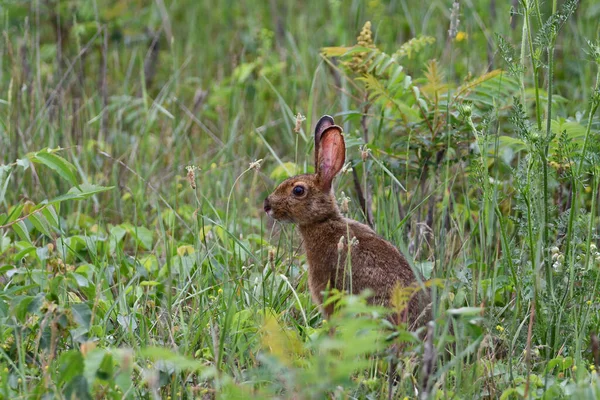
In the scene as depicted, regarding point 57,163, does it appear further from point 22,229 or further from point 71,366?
point 71,366

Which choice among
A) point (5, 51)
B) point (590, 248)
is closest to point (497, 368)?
point (590, 248)

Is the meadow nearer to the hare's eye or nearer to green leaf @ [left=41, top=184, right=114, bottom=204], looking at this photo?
green leaf @ [left=41, top=184, right=114, bottom=204]

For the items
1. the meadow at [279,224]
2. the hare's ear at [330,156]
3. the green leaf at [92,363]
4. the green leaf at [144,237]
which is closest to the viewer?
the green leaf at [92,363]

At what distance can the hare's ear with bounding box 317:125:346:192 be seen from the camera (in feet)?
14.6

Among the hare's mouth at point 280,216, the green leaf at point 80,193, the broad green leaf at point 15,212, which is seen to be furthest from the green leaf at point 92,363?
the hare's mouth at point 280,216

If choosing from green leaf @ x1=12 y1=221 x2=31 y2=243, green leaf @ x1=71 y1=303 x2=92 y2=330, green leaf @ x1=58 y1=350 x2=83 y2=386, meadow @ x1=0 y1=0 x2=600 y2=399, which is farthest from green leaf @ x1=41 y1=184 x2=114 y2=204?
green leaf @ x1=58 y1=350 x2=83 y2=386

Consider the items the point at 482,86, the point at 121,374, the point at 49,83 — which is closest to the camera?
the point at 121,374

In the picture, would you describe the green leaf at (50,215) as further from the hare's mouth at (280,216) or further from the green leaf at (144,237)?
the hare's mouth at (280,216)

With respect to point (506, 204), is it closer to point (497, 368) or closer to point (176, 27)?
point (497, 368)

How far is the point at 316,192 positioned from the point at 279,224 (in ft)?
2.74

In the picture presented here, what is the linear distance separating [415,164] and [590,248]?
1.39 metres

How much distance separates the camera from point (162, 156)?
240 inches

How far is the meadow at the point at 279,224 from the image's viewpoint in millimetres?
3258

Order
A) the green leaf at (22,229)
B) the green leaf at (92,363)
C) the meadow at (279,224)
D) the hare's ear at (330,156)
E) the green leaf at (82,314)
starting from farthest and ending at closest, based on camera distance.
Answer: the hare's ear at (330,156), the green leaf at (22,229), the green leaf at (82,314), the meadow at (279,224), the green leaf at (92,363)
